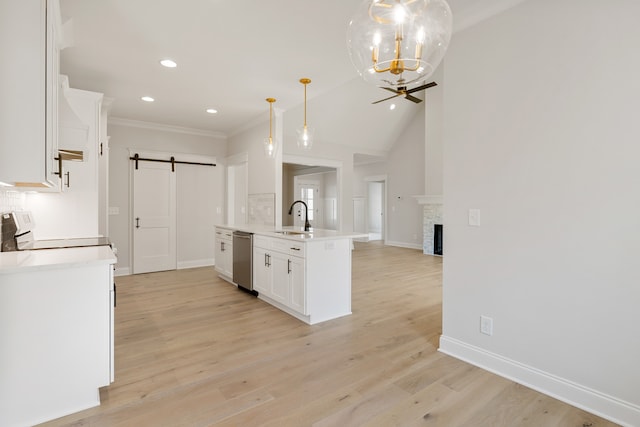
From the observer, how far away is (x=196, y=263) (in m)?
6.31

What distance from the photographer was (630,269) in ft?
5.84

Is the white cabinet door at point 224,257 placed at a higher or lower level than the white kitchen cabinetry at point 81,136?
lower

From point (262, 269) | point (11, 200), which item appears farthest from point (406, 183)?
point (11, 200)

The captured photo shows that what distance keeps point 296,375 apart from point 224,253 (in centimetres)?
315

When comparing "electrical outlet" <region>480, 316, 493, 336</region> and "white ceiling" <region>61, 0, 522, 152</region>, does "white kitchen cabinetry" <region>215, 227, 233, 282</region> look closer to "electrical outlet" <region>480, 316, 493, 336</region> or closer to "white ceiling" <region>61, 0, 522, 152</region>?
"white ceiling" <region>61, 0, 522, 152</region>

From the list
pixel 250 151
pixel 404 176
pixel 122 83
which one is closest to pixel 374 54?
pixel 122 83

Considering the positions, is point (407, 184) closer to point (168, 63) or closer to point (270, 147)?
point (270, 147)

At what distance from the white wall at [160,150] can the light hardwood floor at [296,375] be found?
203 cm

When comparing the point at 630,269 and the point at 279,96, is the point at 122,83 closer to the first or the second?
the point at 279,96

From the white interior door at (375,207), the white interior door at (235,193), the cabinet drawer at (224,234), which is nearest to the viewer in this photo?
the cabinet drawer at (224,234)

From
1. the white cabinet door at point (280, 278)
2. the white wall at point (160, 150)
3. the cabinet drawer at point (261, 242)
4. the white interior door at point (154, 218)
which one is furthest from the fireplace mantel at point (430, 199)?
the white interior door at point (154, 218)

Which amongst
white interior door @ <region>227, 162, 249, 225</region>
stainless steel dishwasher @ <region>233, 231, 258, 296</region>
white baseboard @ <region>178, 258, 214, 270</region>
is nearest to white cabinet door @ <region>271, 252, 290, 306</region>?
stainless steel dishwasher @ <region>233, 231, 258, 296</region>

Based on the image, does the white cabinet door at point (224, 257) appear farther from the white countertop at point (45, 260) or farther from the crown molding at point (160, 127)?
the white countertop at point (45, 260)

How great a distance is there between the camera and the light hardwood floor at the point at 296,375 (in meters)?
1.84
